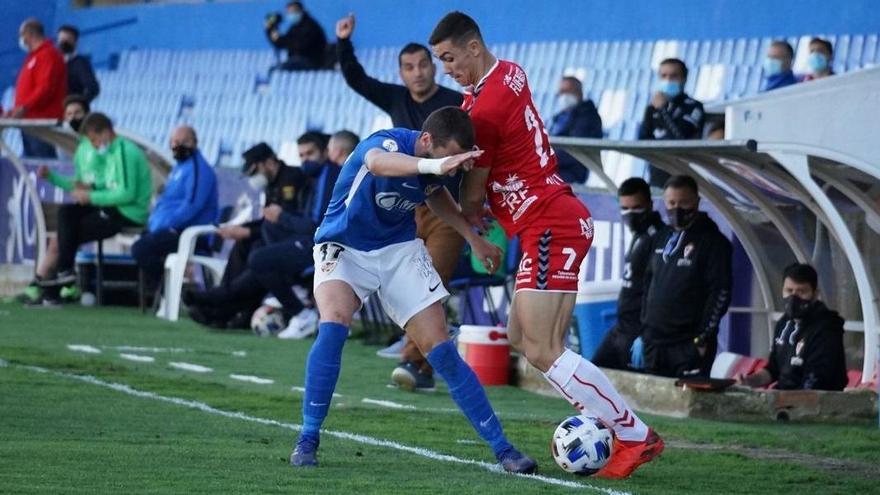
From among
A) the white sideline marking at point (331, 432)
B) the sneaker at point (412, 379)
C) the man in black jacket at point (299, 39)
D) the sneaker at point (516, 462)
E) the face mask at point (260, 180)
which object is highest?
the man in black jacket at point (299, 39)

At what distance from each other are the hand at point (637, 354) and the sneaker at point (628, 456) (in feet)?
12.1

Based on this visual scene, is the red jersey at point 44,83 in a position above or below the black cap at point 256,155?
above

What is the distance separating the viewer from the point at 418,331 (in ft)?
24.4

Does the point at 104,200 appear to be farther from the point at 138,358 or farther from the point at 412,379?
the point at 412,379

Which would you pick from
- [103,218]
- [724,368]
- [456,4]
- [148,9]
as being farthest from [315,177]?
[148,9]

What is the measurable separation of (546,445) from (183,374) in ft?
12.2

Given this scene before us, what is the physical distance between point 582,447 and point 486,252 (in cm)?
90

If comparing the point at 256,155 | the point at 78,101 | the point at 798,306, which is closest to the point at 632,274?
the point at 798,306

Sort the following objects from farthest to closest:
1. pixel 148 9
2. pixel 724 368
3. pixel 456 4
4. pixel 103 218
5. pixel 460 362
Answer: pixel 148 9
pixel 456 4
pixel 103 218
pixel 724 368
pixel 460 362

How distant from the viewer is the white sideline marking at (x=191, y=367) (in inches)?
467

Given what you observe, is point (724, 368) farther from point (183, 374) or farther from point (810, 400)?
point (183, 374)

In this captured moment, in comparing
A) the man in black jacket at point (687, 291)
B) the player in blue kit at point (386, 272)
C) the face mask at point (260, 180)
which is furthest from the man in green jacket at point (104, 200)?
the player in blue kit at point (386, 272)

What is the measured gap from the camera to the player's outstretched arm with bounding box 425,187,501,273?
24.3 feet

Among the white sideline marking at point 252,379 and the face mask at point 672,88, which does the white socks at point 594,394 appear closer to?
the white sideline marking at point 252,379
